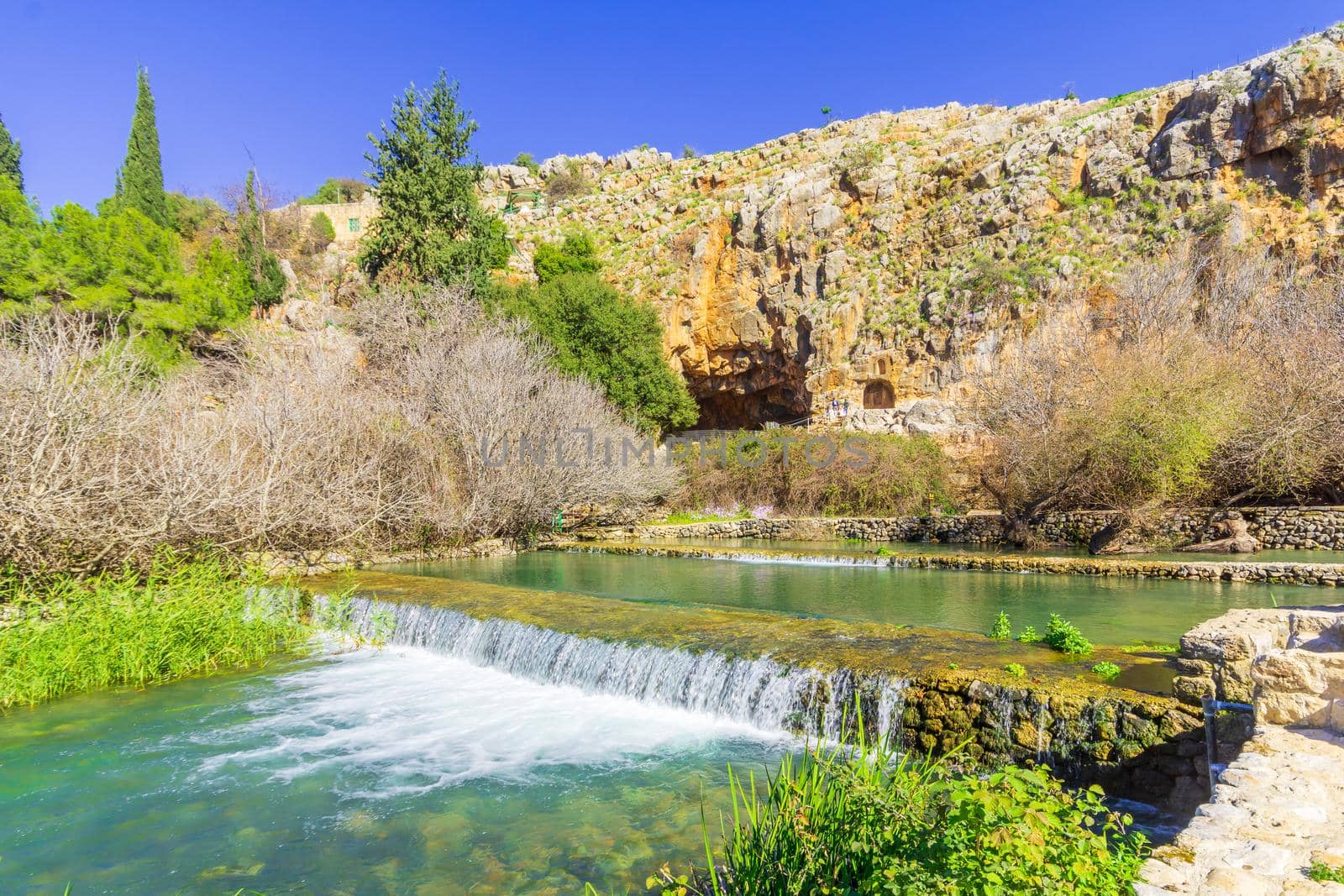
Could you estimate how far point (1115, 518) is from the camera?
51.2 ft

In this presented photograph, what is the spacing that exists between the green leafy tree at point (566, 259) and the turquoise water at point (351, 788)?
32.0 m

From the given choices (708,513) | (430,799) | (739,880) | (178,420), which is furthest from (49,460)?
(708,513)

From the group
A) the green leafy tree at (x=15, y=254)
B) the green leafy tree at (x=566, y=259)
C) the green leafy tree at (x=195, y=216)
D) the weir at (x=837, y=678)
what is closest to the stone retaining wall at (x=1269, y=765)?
the weir at (x=837, y=678)

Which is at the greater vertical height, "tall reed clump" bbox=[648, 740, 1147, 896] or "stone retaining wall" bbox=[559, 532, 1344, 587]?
"tall reed clump" bbox=[648, 740, 1147, 896]

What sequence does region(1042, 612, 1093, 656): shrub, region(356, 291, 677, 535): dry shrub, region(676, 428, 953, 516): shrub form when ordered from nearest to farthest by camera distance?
region(1042, 612, 1093, 656): shrub → region(356, 291, 677, 535): dry shrub → region(676, 428, 953, 516): shrub

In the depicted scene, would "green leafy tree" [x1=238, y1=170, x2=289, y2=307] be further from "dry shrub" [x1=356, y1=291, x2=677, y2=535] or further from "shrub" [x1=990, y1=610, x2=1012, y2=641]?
"shrub" [x1=990, y1=610, x2=1012, y2=641]

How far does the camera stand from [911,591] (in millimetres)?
11797

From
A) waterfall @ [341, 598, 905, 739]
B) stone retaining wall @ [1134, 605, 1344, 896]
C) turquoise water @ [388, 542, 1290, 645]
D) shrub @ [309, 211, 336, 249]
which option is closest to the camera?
stone retaining wall @ [1134, 605, 1344, 896]

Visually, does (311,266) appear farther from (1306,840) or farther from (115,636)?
(1306,840)

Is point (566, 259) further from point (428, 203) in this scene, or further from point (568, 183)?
point (568, 183)

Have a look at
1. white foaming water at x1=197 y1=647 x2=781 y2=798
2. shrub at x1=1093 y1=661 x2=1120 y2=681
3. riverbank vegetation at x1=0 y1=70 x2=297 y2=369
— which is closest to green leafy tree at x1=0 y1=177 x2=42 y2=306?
riverbank vegetation at x1=0 y1=70 x2=297 y2=369

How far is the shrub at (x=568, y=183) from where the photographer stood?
5494 cm

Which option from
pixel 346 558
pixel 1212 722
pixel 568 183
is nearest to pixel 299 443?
pixel 346 558

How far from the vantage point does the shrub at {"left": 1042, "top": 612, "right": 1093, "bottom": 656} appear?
668cm
